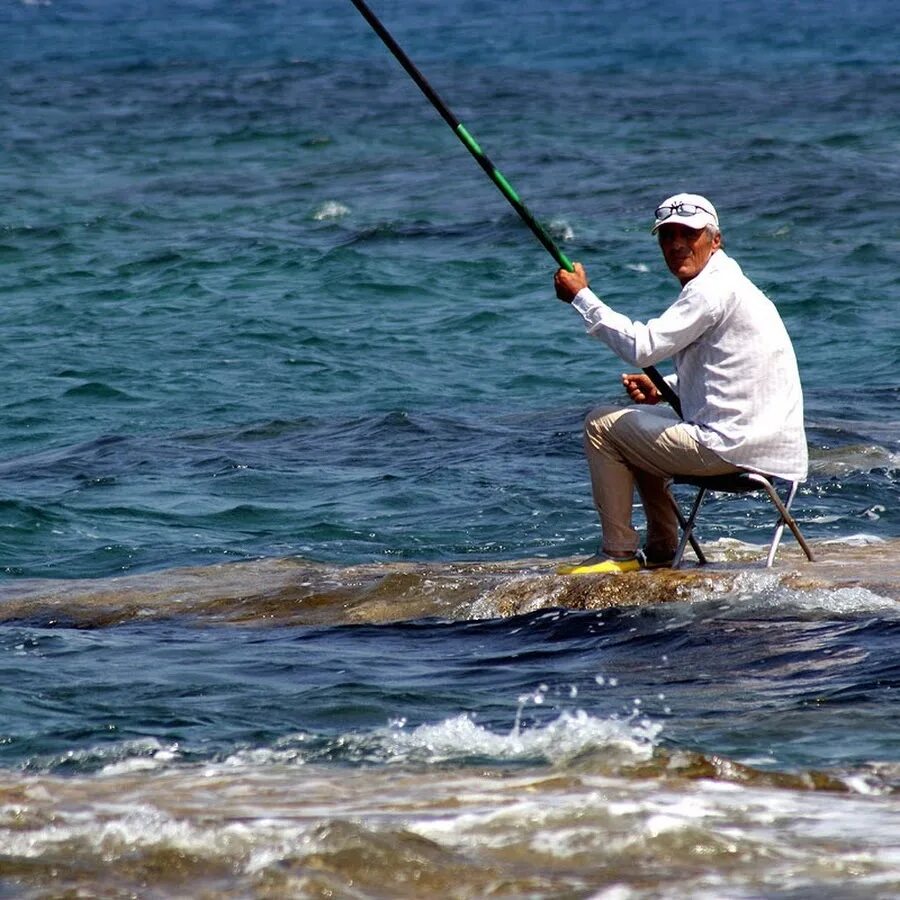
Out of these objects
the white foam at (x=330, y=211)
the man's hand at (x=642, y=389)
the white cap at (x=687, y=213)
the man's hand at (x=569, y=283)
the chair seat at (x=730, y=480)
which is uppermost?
the white cap at (x=687, y=213)

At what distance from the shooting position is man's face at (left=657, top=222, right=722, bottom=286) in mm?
6941

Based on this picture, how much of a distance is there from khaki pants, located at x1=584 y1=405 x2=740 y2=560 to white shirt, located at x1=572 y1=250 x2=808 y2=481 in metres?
0.09

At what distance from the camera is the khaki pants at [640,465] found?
7.02m

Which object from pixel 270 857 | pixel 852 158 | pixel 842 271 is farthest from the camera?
pixel 852 158

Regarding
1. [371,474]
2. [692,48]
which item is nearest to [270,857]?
[371,474]

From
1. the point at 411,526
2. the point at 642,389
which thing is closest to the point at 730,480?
the point at 642,389

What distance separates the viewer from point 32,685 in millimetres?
6918

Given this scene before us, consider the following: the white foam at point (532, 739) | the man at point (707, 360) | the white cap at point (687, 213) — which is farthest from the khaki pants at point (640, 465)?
the white foam at point (532, 739)

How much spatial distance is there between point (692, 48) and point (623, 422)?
31.8 metres

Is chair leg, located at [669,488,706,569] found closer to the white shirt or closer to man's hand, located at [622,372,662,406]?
the white shirt

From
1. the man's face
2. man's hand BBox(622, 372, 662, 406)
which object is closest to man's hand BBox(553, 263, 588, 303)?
the man's face

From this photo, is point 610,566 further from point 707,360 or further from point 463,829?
A: point 463,829

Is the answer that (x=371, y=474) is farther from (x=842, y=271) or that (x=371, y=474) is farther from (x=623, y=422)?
(x=842, y=271)

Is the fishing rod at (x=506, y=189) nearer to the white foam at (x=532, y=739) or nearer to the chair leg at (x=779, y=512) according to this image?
the chair leg at (x=779, y=512)
